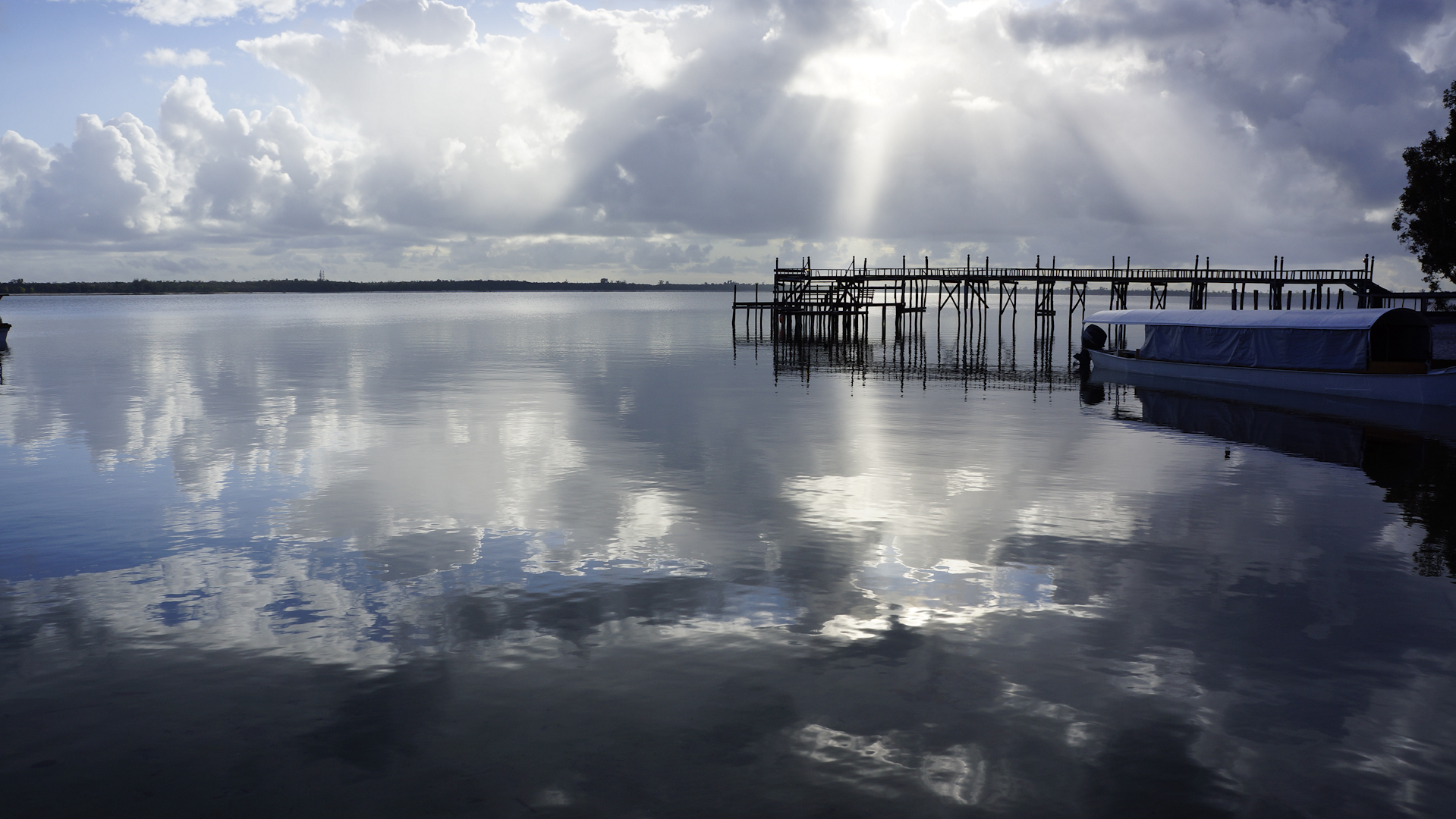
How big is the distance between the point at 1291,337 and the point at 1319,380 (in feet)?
7.63

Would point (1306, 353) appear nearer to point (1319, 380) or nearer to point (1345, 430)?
point (1319, 380)

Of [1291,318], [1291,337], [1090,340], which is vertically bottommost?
[1090,340]

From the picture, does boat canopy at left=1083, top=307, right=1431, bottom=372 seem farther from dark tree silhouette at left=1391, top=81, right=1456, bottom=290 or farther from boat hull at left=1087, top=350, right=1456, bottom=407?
dark tree silhouette at left=1391, top=81, right=1456, bottom=290

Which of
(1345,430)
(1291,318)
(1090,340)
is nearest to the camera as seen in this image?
(1345,430)

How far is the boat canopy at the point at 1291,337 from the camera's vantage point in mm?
38406

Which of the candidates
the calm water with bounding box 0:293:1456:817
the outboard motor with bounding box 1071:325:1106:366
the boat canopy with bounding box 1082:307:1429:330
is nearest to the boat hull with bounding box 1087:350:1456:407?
the boat canopy with bounding box 1082:307:1429:330

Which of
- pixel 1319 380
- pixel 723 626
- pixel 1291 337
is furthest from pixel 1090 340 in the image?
pixel 723 626

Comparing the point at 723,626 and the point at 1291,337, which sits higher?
the point at 1291,337

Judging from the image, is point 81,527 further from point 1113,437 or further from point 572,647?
point 1113,437

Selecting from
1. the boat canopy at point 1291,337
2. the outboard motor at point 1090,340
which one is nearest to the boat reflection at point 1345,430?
the boat canopy at point 1291,337

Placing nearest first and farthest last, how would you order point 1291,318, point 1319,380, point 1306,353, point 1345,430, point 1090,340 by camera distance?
point 1345,430 → point 1319,380 → point 1306,353 → point 1291,318 → point 1090,340

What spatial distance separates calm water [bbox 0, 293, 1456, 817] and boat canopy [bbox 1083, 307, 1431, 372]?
13.8m

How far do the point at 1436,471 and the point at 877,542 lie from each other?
17.2 m

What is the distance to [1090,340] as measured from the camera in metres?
54.3
